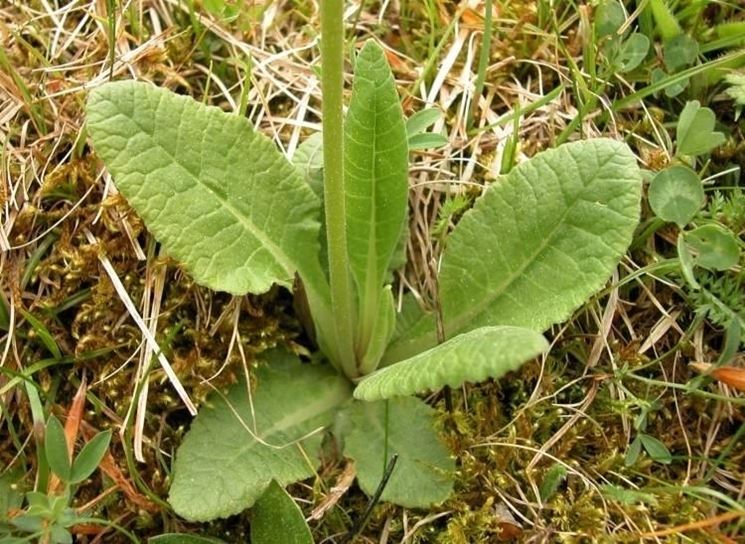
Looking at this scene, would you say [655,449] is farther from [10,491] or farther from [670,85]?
[10,491]

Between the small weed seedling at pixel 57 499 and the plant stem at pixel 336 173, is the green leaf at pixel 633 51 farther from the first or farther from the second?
the small weed seedling at pixel 57 499

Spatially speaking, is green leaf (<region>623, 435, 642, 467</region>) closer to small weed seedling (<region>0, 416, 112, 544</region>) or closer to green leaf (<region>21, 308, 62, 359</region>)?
small weed seedling (<region>0, 416, 112, 544</region>)

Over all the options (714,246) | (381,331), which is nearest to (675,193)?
(714,246)

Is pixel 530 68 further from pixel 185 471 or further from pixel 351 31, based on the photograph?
pixel 185 471

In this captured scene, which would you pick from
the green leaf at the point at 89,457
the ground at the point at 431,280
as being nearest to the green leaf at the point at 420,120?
the ground at the point at 431,280

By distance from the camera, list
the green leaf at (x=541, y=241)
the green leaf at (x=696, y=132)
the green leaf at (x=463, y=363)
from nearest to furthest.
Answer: the green leaf at (x=463, y=363)
the green leaf at (x=541, y=241)
the green leaf at (x=696, y=132)

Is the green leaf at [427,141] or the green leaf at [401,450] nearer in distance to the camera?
the green leaf at [401,450]

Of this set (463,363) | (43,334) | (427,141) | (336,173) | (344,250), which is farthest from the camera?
(427,141)
